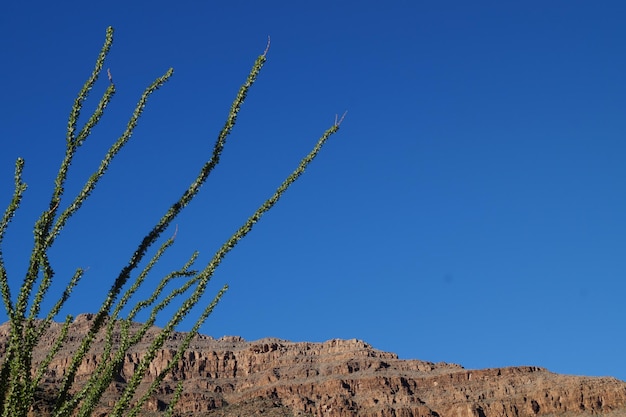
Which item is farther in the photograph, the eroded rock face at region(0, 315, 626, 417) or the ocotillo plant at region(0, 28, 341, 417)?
the eroded rock face at region(0, 315, 626, 417)

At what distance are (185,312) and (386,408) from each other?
164 meters

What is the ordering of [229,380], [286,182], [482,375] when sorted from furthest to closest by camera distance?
[229,380], [482,375], [286,182]

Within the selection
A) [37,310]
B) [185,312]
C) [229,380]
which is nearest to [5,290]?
[37,310]

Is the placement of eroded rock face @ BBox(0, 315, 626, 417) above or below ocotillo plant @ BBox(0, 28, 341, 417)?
above

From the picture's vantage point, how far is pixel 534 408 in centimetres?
15850

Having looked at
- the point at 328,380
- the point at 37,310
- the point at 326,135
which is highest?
the point at 328,380

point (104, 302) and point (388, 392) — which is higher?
point (388, 392)

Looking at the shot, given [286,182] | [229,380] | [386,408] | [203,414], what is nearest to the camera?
[286,182]

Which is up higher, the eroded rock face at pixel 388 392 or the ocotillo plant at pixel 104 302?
the eroded rock face at pixel 388 392

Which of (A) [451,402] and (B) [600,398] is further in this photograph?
(A) [451,402]

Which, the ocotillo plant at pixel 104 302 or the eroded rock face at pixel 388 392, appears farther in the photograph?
the eroded rock face at pixel 388 392

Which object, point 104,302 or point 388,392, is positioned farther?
point 388,392

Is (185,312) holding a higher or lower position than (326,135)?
lower

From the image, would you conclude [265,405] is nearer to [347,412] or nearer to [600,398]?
[347,412]
